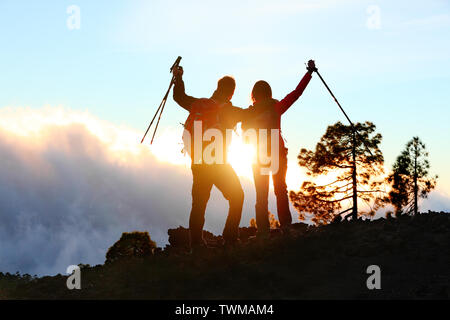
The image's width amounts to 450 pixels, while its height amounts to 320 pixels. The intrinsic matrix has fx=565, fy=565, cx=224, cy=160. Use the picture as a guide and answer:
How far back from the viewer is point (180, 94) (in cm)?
1123

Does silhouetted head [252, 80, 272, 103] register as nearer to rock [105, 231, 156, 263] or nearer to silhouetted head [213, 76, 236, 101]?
silhouetted head [213, 76, 236, 101]

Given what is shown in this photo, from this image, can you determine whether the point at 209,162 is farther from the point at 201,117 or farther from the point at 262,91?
the point at 262,91

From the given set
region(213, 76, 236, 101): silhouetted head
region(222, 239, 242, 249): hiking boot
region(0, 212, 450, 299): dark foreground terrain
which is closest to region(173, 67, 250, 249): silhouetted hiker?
region(213, 76, 236, 101): silhouetted head

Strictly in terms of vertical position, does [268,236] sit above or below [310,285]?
above

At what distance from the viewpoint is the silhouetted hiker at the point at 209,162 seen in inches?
427

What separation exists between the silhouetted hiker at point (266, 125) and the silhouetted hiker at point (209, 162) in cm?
71

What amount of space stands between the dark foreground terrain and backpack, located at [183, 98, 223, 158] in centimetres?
225

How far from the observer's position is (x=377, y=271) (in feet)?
31.9

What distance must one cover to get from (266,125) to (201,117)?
1.50m

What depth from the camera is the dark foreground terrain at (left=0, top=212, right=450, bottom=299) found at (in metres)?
9.23

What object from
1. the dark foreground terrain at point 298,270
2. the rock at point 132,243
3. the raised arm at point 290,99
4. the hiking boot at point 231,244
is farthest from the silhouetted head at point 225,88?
the rock at point 132,243

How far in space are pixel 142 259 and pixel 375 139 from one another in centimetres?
2544
